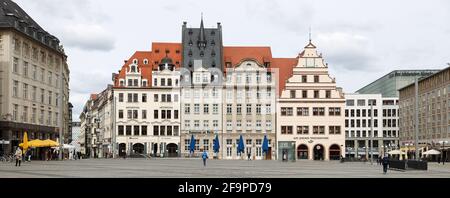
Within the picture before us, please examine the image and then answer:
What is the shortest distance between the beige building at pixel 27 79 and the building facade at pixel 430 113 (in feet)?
188

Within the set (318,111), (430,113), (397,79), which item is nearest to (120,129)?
(318,111)

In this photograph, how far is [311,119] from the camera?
313ft

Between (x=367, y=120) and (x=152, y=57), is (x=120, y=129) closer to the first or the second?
(x=152, y=57)

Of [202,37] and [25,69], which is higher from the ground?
[202,37]

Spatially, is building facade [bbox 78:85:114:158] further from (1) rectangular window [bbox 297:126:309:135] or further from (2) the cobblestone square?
(2) the cobblestone square

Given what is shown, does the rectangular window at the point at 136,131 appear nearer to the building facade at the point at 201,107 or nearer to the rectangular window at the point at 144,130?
the rectangular window at the point at 144,130

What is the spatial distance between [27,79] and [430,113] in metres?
70.8

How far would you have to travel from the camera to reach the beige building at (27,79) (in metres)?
64.2

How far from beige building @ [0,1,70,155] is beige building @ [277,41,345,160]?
3374 centimetres

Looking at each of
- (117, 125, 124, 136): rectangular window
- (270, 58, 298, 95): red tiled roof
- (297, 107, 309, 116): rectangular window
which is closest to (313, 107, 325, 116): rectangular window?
(297, 107, 309, 116): rectangular window

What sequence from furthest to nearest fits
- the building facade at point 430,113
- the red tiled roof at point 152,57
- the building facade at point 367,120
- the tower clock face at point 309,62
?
the building facade at point 367,120, the building facade at point 430,113, the red tiled roof at point 152,57, the tower clock face at point 309,62

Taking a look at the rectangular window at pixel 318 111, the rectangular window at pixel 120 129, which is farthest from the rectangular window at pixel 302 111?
the rectangular window at pixel 120 129

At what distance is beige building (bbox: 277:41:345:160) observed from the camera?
94.6 meters
